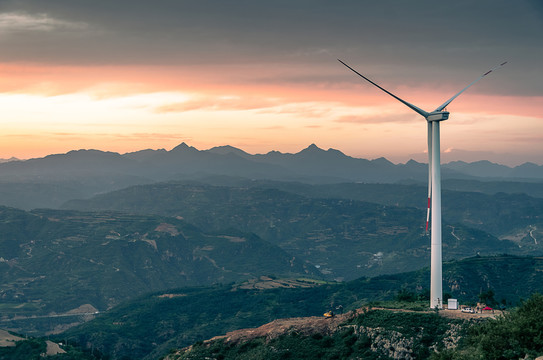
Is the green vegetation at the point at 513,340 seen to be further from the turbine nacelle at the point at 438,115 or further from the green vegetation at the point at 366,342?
the turbine nacelle at the point at 438,115

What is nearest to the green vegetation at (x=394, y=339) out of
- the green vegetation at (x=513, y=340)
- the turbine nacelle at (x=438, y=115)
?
the green vegetation at (x=513, y=340)

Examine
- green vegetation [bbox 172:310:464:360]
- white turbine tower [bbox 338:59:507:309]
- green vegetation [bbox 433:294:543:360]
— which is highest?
white turbine tower [bbox 338:59:507:309]

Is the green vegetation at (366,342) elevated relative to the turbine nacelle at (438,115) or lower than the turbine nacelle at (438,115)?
lower

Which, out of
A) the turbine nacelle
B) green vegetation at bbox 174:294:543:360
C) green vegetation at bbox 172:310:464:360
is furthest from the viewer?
the turbine nacelle

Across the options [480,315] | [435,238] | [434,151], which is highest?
[434,151]

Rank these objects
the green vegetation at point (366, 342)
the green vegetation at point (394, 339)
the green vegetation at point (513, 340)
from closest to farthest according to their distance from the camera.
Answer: the green vegetation at point (513, 340), the green vegetation at point (394, 339), the green vegetation at point (366, 342)

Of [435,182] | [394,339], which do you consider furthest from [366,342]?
[435,182]

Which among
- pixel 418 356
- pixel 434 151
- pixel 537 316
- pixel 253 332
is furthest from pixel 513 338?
pixel 253 332

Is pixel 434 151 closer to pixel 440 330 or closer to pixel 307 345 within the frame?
pixel 440 330

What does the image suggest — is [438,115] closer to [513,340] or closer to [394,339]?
[394,339]

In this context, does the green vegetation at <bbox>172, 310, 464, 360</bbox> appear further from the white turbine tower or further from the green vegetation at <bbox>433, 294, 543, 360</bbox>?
the green vegetation at <bbox>433, 294, 543, 360</bbox>

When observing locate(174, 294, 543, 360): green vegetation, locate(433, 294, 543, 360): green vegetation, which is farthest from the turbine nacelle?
locate(433, 294, 543, 360): green vegetation
